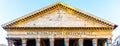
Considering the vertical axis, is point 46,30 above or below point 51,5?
below

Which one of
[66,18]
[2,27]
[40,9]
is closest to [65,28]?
[66,18]

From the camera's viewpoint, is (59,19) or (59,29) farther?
(59,19)

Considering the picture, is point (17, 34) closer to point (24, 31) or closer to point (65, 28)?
point (24, 31)

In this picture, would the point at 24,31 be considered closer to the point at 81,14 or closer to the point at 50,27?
the point at 50,27

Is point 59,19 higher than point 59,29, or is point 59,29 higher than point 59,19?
point 59,19

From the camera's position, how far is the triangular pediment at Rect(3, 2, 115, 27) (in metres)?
35.6

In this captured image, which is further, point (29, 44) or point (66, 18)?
Answer: point (29, 44)

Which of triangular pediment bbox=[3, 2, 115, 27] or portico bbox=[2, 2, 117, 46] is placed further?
triangular pediment bbox=[3, 2, 115, 27]

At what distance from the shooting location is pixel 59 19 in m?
36.2

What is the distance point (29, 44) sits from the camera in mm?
40719

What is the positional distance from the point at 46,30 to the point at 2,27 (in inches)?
190

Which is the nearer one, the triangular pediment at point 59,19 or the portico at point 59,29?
the portico at point 59,29

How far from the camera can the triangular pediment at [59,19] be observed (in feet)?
117

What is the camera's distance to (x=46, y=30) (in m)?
35.7
